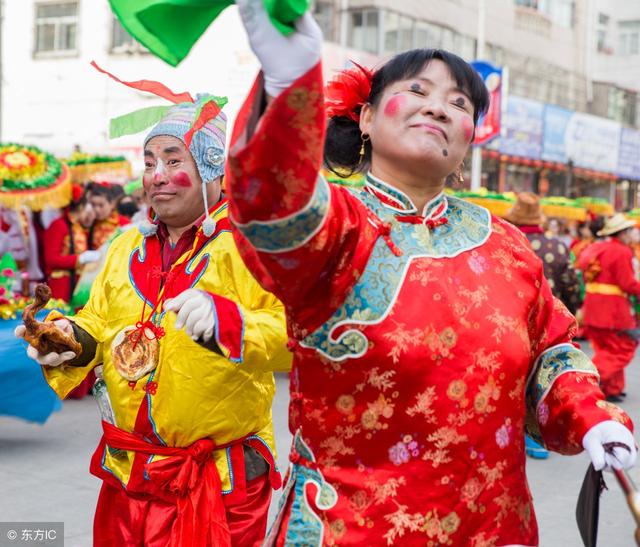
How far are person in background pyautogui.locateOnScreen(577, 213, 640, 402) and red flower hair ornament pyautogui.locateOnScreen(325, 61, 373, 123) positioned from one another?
21.5 feet

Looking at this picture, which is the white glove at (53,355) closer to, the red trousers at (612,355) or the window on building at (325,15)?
the red trousers at (612,355)

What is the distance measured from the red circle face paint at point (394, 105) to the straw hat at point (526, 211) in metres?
4.57

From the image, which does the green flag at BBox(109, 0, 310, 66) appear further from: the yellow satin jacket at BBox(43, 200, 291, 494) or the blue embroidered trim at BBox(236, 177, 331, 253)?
the yellow satin jacket at BBox(43, 200, 291, 494)

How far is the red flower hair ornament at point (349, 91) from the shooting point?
81.9 inches

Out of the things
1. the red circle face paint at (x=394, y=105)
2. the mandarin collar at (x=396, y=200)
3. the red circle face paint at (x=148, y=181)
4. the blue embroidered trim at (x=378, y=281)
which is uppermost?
the red circle face paint at (x=394, y=105)

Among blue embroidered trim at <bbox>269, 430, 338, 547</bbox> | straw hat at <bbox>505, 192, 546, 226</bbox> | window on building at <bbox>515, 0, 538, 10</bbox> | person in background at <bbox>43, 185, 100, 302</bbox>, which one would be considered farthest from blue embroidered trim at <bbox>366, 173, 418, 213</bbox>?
window on building at <bbox>515, 0, 538, 10</bbox>

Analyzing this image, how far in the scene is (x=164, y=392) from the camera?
107 inches

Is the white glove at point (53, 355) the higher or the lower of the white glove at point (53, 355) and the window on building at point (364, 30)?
the lower

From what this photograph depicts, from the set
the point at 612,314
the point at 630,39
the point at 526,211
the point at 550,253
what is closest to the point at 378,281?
the point at 526,211

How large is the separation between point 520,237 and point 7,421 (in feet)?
18.5

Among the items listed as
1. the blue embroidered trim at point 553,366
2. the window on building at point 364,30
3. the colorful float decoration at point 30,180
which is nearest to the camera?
the blue embroidered trim at point 553,366

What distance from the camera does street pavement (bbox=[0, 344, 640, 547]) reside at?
462 centimetres

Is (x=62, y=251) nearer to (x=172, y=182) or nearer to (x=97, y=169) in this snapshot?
(x=97, y=169)

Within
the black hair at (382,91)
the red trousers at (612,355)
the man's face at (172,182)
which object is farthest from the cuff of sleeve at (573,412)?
the red trousers at (612,355)
